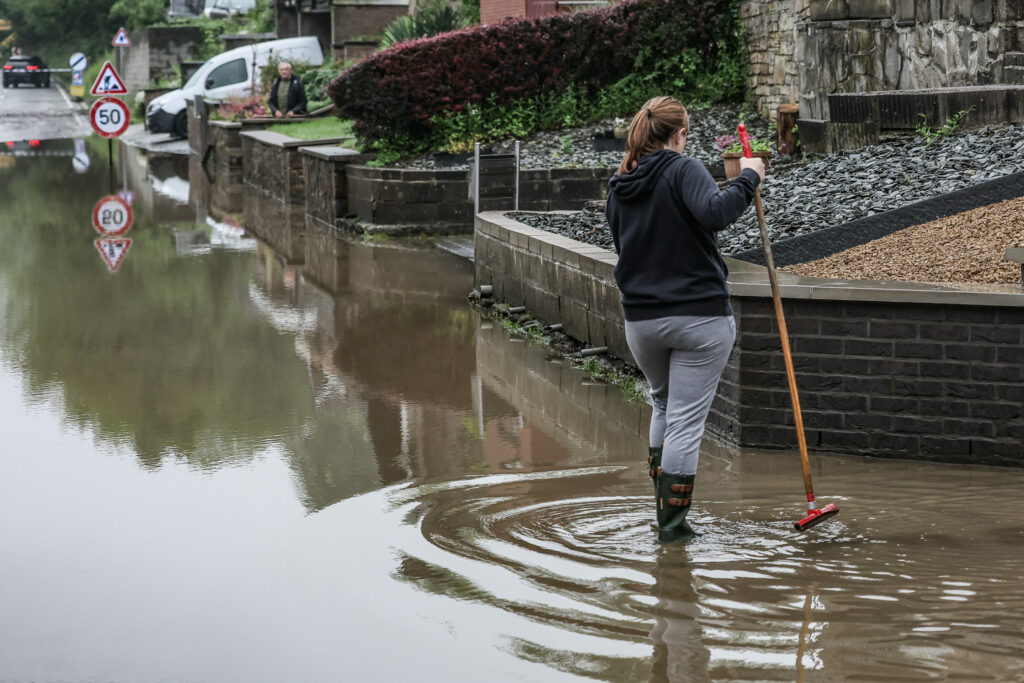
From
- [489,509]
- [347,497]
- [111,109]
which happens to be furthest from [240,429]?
[111,109]

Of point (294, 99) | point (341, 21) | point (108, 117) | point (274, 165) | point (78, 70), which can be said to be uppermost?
point (341, 21)

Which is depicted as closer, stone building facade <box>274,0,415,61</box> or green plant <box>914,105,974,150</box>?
green plant <box>914,105,974,150</box>

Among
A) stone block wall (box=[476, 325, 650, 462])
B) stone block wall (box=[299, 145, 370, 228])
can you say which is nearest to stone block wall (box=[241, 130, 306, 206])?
stone block wall (box=[299, 145, 370, 228])

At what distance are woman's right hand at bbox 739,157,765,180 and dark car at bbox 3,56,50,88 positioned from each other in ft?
242

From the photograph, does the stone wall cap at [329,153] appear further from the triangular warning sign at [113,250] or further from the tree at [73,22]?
the tree at [73,22]

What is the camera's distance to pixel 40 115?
2008 inches

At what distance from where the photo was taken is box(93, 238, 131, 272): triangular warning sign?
574 inches

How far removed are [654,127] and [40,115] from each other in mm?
49065

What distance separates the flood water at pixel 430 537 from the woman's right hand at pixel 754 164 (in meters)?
1.38

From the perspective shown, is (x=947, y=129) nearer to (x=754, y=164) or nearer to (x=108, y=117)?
(x=754, y=164)

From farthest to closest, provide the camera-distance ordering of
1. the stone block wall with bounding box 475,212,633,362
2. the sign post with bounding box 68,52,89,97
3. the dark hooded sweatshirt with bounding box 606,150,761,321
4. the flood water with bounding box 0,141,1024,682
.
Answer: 1. the sign post with bounding box 68,52,89,97
2. the stone block wall with bounding box 475,212,633,362
3. the dark hooded sweatshirt with bounding box 606,150,761,321
4. the flood water with bounding box 0,141,1024,682

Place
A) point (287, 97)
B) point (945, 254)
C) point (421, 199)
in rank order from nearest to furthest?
1. point (945, 254)
2. point (421, 199)
3. point (287, 97)

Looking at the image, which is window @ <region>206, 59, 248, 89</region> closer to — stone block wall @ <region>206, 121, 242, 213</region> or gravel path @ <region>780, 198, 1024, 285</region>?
stone block wall @ <region>206, 121, 242, 213</region>

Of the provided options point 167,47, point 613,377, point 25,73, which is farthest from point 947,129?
point 25,73
